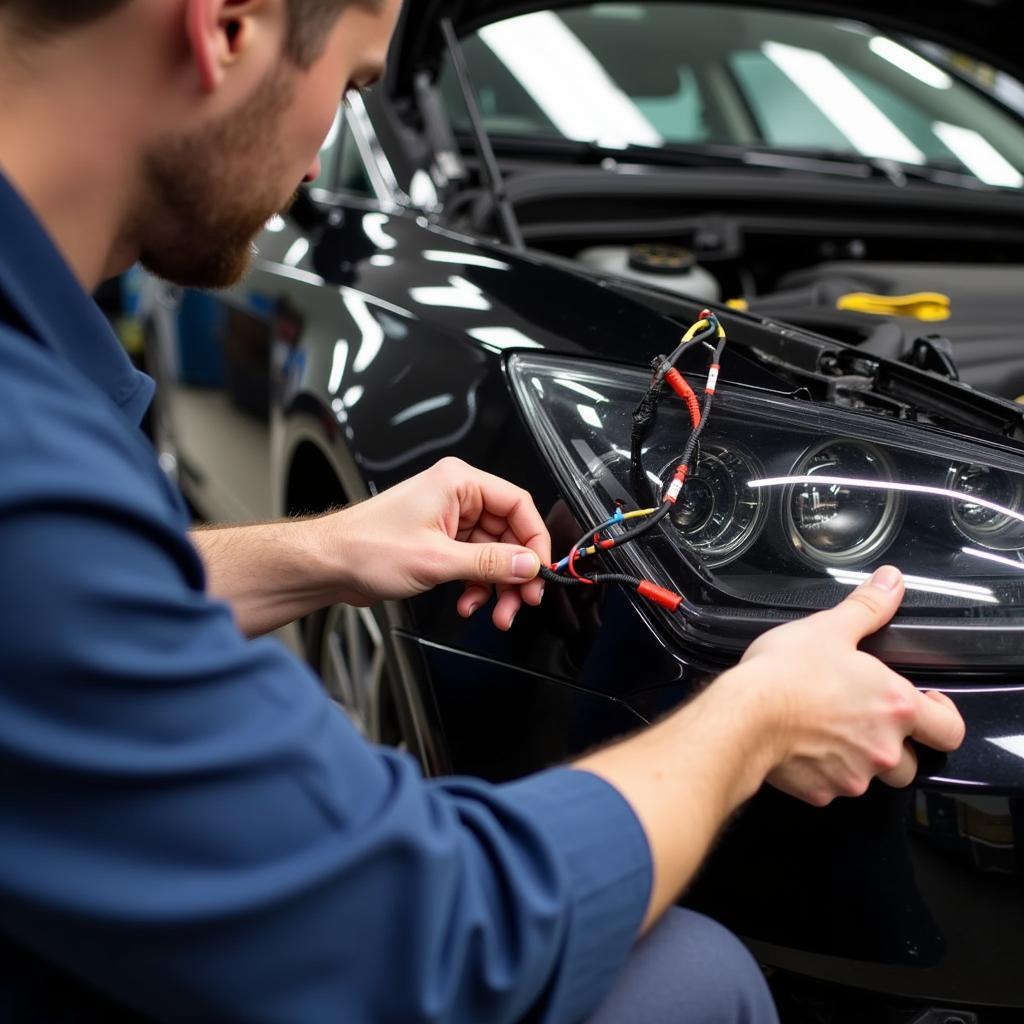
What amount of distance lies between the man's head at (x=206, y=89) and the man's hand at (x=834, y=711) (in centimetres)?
49

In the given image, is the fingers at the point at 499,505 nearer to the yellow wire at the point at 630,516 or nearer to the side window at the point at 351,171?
the yellow wire at the point at 630,516

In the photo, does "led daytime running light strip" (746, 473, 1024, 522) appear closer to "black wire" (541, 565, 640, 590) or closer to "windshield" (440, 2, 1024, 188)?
"black wire" (541, 565, 640, 590)

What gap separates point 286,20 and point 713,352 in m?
0.55

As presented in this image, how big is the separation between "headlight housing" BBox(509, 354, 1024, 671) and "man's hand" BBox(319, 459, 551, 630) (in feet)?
0.20

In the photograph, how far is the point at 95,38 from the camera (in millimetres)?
731

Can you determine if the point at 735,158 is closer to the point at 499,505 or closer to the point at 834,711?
the point at 499,505

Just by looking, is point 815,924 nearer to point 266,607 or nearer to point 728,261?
point 266,607

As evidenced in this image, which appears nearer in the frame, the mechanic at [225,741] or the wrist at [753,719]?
the mechanic at [225,741]

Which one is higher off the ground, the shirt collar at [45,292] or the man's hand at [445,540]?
the shirt collar at [45,292]

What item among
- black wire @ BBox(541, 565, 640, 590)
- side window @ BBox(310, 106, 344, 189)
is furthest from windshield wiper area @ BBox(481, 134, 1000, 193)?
black wire @ BBox(541, 565, 640, 590)

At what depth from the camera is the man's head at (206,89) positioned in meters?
0.73

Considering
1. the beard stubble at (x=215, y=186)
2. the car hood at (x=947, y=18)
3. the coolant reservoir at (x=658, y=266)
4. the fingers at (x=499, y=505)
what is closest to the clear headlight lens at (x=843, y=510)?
the fingers at (x=499, y=505)

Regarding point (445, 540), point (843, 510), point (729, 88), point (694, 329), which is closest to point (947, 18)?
point (729, 88)

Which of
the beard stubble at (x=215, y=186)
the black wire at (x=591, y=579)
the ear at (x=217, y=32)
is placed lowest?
the black wire at (x=591, y=579)
